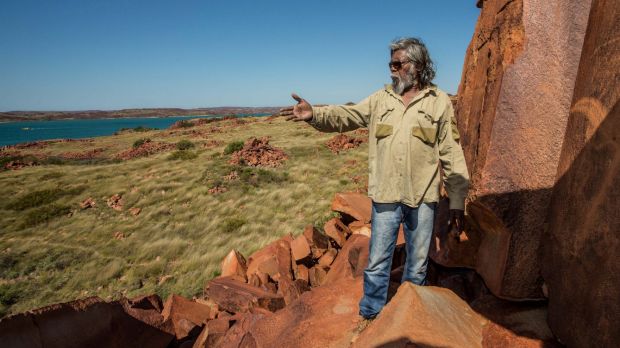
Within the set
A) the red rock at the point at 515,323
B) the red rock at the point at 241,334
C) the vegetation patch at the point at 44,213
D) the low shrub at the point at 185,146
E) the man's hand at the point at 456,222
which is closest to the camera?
the red rock at the point at 515,323

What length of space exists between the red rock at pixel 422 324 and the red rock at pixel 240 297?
1869mm

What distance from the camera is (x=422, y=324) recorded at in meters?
2.20

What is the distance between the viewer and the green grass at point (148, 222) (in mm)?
6930

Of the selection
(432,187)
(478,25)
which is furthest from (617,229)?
(478,25)

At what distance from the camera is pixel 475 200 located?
269cm

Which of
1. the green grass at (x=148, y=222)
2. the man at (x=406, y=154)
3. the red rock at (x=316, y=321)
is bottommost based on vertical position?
the green grass at (x=148, y=222)

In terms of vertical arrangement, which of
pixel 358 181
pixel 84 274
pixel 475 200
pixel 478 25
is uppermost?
pixel 478 25

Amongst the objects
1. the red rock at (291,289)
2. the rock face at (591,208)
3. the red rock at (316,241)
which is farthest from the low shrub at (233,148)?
the rock face at (591,208)

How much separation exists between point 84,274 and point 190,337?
4.91m

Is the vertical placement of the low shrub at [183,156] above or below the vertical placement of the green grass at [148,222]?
above

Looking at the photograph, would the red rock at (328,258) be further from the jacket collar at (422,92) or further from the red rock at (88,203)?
the red rock at (88,203)

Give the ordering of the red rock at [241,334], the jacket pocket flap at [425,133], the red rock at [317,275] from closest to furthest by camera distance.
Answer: the jacket pocket flap at [425,133]
the red rock at [241,334]
the red rock at [317,275]

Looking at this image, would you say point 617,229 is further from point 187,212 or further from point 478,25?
point 187,212

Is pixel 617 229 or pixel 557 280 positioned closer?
pixel 617 229
